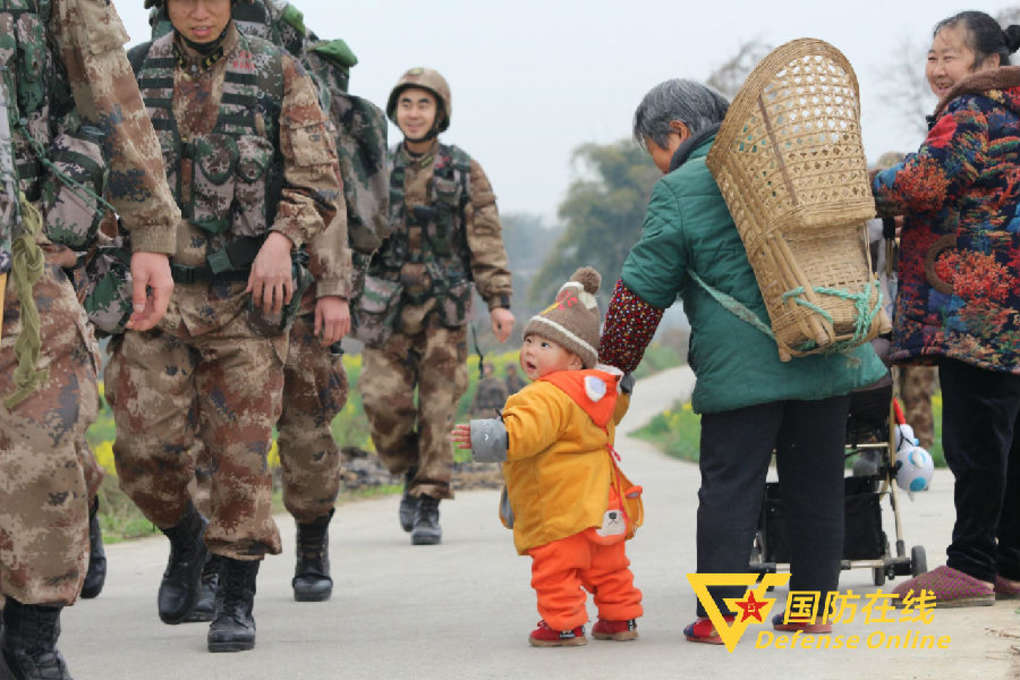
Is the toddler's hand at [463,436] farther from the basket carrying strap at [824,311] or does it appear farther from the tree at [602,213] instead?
the tree at [602,213]

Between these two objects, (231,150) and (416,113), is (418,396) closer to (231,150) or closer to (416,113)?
(416,113)

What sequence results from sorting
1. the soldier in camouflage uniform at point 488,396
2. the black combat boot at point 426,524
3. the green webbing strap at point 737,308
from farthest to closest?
the soldier in camouflage uniform at point 488,396, the black combat boot at point 426,524, the green webbing strap at point 737,308

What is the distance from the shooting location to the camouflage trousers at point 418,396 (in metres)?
9.72

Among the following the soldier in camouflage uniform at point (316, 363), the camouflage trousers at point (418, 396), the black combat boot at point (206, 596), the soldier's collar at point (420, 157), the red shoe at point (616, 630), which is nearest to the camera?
the red shoe at point (616, 630)

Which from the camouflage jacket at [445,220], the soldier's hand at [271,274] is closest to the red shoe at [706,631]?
the soldier's hand at [271,274]

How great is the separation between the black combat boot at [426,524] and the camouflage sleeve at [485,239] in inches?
49.3

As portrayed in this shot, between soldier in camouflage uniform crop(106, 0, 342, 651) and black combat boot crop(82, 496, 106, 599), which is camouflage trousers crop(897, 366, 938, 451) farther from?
soldier in camouflage uniform crop(106, 0, 342, 651)

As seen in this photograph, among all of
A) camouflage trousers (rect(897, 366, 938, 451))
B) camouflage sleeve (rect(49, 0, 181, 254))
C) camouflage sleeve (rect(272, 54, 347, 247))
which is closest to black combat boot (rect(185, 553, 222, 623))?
camouflage sleeve (rect(272, 54, 347, 247))

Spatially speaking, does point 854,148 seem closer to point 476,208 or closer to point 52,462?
point 52,462

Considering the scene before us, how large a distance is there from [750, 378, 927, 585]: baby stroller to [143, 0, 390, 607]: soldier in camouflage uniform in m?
1.89

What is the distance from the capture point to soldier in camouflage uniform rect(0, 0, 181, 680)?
4133mm

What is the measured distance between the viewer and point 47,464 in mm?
4176

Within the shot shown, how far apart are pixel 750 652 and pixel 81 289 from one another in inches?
99.5

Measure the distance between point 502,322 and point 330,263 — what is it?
2.70 meters
